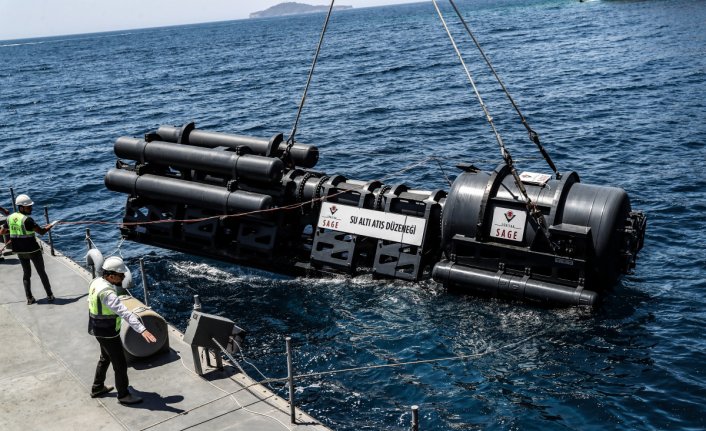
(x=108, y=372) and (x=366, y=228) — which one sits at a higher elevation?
(x=366, y=228)

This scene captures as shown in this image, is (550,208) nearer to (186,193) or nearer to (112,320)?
(112,320)

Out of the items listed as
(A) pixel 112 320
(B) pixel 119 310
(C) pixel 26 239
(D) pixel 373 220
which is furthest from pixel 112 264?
(D) pixel 373 220

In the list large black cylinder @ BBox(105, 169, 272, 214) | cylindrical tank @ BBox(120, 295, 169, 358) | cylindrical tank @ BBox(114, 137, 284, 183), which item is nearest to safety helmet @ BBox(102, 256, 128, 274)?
cylindrical tank @ BBox(120, 295, 169, 358)

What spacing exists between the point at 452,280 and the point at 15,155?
3485 cm

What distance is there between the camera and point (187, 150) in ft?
64.4

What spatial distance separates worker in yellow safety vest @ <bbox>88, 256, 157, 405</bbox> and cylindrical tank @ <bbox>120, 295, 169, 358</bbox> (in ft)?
3.59

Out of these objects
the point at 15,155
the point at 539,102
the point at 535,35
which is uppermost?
the point at 535,35

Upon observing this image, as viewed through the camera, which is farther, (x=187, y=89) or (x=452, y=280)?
(x=187, y=89)

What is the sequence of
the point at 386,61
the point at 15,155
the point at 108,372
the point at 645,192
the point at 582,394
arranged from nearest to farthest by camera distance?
the point at 108,372 < the point at 582,394 < the point at 645,192 < the point at 15,155 < the point at 386,61

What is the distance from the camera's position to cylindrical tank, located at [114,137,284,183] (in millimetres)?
18394

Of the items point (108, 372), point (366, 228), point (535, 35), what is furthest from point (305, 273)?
point (535, 35)

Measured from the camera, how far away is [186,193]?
19.4 meters

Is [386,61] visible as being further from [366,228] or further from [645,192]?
[366,228]

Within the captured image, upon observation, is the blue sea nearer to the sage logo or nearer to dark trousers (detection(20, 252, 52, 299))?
the sage logo
